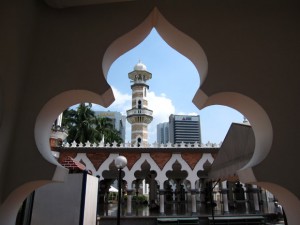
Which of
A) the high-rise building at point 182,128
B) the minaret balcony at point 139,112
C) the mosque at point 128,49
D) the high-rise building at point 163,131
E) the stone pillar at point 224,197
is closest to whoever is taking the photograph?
the mosque at point 128,49

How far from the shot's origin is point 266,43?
239 cm

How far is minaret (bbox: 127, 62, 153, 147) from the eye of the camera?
31453mm

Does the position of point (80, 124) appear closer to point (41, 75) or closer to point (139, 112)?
point (139, 112)

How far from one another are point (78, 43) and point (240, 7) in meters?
1.58

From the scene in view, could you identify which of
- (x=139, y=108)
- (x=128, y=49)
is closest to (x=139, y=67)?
(x=139, y=108)

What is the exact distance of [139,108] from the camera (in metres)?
31.8

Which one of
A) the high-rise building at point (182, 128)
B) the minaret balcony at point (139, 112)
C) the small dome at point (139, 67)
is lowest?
the minaret balcony at point (139, 112)

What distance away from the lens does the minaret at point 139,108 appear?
103ft

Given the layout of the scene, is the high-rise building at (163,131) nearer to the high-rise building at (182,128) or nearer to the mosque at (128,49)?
the high-rise building at (182,128)

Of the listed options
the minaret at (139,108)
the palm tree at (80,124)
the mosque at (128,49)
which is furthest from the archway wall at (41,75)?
the minaret at (139,108)

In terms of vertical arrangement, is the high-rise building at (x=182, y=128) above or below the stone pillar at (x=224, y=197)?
above

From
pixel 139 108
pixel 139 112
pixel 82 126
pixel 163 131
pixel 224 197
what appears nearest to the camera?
pixel 224 197

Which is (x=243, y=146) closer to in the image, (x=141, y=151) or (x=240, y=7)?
(x=240, y=7)

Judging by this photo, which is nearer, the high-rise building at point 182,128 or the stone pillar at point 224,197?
the stone pillar at point 224,197
